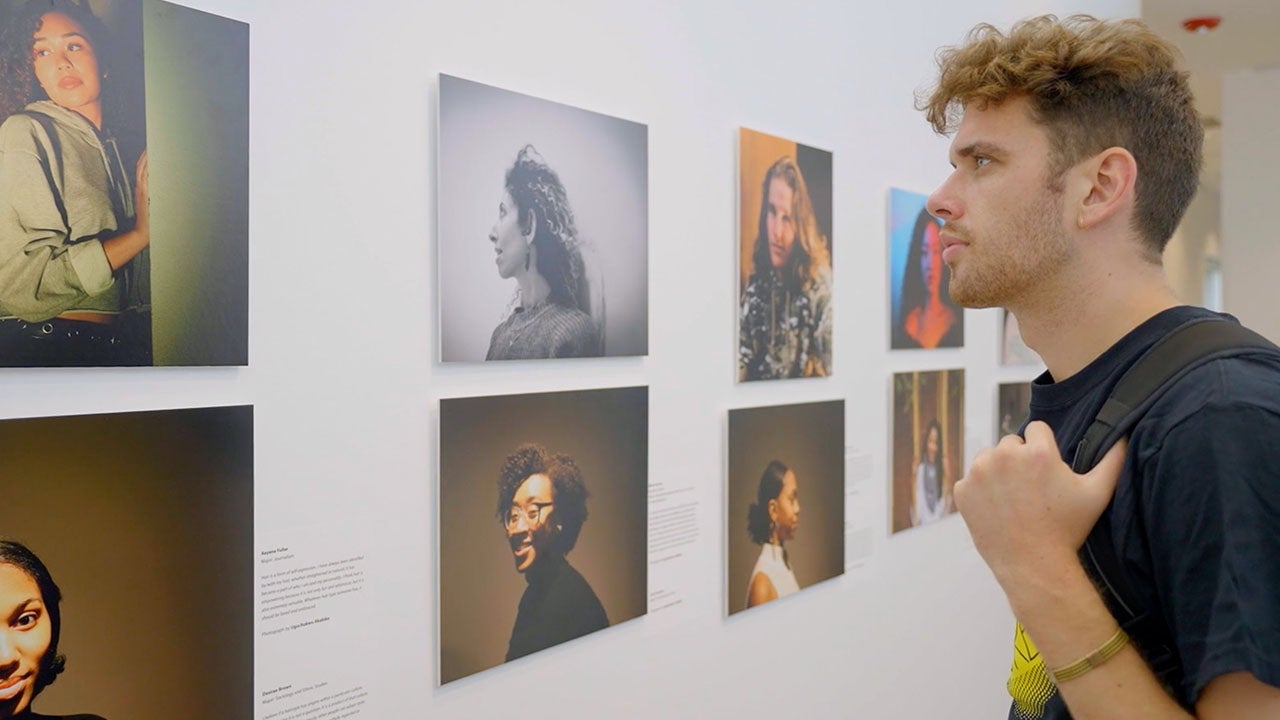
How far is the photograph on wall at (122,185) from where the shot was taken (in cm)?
157

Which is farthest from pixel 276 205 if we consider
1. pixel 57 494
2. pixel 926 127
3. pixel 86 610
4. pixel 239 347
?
pixel 926 127

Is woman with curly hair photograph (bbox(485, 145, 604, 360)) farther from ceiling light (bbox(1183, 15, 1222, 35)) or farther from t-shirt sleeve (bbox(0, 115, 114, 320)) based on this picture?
ceiling light (bbox(1183, 15, 1222, 35))

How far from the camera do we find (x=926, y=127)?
→ 4.04 metres

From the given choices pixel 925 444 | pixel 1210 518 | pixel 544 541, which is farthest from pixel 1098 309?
pixel 925 444

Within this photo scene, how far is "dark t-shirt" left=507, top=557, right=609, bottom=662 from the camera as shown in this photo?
2.38m

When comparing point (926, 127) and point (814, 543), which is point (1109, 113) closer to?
point (814, 543)

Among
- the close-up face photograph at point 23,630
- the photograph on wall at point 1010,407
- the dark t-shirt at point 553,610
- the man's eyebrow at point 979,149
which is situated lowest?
the dark t-shirt at point 553,610

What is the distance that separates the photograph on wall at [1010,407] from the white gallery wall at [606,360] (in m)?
0.10

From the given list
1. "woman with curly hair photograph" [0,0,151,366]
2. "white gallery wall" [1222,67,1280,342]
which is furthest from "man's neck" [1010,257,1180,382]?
"white gallery wall" [1222,67,1280,342]

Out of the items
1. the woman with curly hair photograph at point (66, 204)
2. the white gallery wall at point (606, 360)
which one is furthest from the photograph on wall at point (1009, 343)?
the woman with curly hair photograph at point (66, 204)

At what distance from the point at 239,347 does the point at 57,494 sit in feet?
1.28

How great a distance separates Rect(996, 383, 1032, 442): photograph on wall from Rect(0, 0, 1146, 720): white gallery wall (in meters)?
0.10

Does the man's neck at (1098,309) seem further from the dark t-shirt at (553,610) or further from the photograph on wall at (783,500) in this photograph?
the photograph on wall at (783,500)

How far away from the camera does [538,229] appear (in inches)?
93.7
